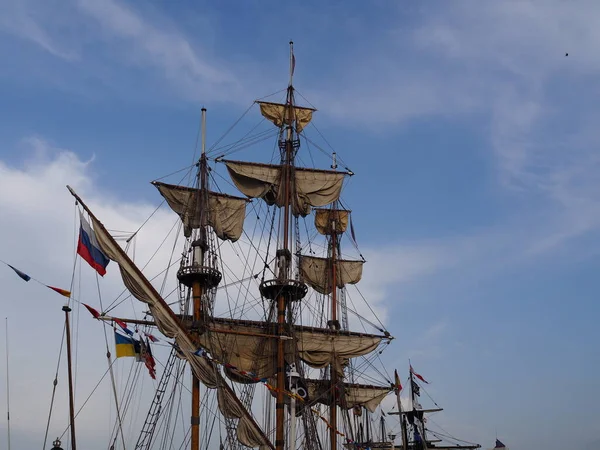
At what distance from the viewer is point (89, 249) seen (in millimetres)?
32688

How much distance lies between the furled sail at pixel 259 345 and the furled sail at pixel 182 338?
2090 millimetres

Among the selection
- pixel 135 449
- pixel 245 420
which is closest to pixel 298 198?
pixel 245 420

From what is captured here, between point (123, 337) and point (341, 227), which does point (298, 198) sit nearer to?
point (341, 227)

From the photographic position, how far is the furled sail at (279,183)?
52.2m

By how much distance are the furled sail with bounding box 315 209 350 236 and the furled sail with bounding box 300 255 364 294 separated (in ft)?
9.80

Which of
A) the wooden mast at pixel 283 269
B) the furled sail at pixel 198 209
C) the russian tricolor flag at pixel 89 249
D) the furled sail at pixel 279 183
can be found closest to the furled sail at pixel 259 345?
the wooden mast at pixel 283 269

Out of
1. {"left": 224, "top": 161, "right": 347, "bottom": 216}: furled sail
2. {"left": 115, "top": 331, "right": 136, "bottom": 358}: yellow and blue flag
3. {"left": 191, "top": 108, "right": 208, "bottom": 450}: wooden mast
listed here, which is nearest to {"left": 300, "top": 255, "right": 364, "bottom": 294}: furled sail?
{"left": 224, "top": 161, "right": 347, "bottom": 216}: furled sail

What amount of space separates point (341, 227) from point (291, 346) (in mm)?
20834

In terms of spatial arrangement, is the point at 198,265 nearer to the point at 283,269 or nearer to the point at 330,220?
the point at 283,269

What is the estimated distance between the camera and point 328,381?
54.9 meters

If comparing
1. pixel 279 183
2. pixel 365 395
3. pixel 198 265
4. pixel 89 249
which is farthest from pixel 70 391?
pixel 365 395

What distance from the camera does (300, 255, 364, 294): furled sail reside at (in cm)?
6281

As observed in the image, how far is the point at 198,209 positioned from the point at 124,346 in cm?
1360

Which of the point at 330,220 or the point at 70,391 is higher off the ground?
the point at 330,220
